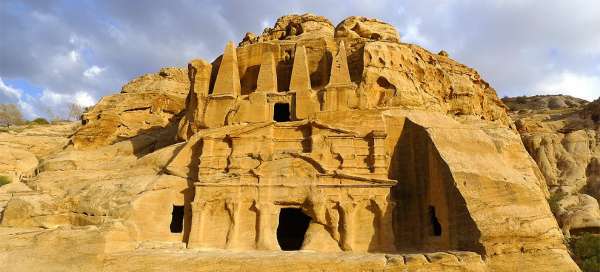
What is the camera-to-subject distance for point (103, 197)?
746 inches

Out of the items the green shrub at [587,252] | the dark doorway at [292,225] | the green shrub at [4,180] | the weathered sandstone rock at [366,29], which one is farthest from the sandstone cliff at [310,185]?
the green shrub at [4,180]

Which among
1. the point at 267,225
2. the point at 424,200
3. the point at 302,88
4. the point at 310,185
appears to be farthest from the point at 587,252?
the point at 302,88

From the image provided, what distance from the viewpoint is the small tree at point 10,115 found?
5881 centimetres

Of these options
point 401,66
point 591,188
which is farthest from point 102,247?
point 591,188

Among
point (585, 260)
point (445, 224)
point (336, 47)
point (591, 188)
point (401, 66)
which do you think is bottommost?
point (585, 260)

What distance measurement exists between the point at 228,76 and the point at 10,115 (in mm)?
49654

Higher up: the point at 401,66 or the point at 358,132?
the point at 401,66

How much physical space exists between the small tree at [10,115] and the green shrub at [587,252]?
6137cm

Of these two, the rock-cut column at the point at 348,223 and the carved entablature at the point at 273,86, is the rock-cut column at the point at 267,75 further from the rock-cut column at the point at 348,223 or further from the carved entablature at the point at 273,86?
the rock-cut column at the point at 348,223

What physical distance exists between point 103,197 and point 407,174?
1254 centimetres

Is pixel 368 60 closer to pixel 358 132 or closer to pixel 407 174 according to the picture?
pixel 358 132

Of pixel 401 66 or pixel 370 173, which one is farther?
pixel 401 66

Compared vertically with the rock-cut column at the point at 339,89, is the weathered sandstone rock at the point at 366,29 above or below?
above

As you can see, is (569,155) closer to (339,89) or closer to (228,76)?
(339,89)
